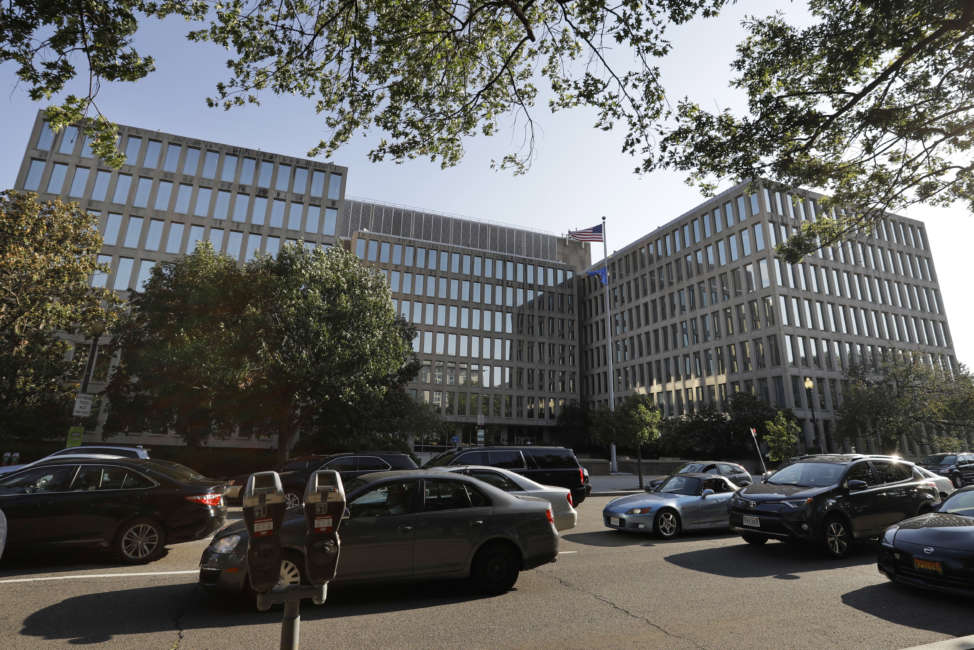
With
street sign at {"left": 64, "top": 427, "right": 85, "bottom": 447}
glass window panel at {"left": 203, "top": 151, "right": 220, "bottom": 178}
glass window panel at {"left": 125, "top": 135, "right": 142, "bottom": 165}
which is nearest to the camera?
street sign at {"left": 64, "top": 427, "right": 85, "bottom": 447}

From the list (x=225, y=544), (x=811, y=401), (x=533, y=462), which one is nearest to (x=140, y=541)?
(x=225, y=544)

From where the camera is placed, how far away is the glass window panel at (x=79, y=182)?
40.8 metres

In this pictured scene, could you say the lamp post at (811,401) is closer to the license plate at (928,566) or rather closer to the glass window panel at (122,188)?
the license plate at (928,566)

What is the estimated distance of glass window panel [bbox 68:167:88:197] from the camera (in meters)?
40.8

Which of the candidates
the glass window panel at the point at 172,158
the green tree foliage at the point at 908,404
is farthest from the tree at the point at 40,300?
the green tree foliage at the point at 908,404

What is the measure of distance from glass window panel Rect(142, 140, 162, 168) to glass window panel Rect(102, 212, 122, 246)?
17.6 ft

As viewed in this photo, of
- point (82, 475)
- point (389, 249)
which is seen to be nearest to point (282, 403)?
point (82, 475)

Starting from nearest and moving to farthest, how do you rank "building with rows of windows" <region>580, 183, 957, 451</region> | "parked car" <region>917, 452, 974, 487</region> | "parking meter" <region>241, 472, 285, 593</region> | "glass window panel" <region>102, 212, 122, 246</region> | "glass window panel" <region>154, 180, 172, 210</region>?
"parking meter" <region>241, 472, 285, 593</region>
"parked car" <region>917, 452, 974, 487</region>
"glass window panel" <region>102, 212, 122, 246</region>
"glass window panel" <region>154, 180, 172, 210</region>
"building with rows of windows" <region>580, 183, 957, 451</region>

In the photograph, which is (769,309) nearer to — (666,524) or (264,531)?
(666,524)

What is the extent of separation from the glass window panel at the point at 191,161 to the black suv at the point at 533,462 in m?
43.2

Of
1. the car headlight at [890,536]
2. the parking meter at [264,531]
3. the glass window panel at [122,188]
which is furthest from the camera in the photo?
the glass window panel at [122,188]

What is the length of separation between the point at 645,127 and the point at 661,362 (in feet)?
179

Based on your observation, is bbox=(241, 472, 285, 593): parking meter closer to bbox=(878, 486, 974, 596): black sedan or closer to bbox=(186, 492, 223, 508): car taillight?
bbox=(186, 492, 223, 508): car taillight

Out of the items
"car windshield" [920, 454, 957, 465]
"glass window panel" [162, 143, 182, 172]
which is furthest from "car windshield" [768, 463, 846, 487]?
"glass window panel" [162, 143, 182, 172]
